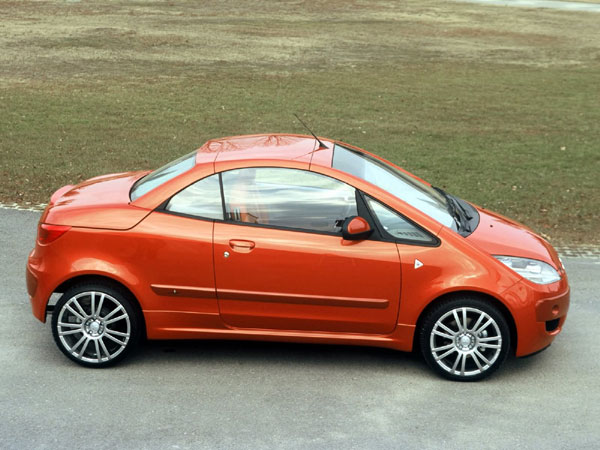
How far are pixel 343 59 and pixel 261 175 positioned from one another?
881 inches

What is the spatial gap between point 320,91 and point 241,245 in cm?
1655

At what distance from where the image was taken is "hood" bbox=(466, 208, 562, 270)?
7121 millimetres

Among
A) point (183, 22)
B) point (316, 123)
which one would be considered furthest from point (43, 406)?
point (183, 22)

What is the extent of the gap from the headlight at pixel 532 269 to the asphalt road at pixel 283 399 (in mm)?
780

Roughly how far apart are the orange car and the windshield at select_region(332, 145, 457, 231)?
5.4 inches

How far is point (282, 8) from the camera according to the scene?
4209 cm

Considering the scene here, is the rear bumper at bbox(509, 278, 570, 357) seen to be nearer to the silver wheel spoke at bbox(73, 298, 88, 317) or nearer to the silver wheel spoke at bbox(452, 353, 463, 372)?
the silver wheel spoke at bbox(452, 353, 463, 372)

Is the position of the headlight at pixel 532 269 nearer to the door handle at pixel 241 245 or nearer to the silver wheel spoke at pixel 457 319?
the silver wheel spoke at pixel 457 319

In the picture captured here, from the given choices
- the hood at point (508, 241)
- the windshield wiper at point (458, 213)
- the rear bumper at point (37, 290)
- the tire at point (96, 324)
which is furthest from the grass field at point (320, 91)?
the tire at point (96, 324)

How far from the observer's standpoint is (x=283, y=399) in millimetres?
6766

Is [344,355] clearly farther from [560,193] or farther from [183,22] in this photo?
[183,22]

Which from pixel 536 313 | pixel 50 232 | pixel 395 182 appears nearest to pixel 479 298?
pixel 536 313

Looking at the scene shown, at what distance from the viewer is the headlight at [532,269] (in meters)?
7.06

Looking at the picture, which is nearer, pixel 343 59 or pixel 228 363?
pixel 228 363
